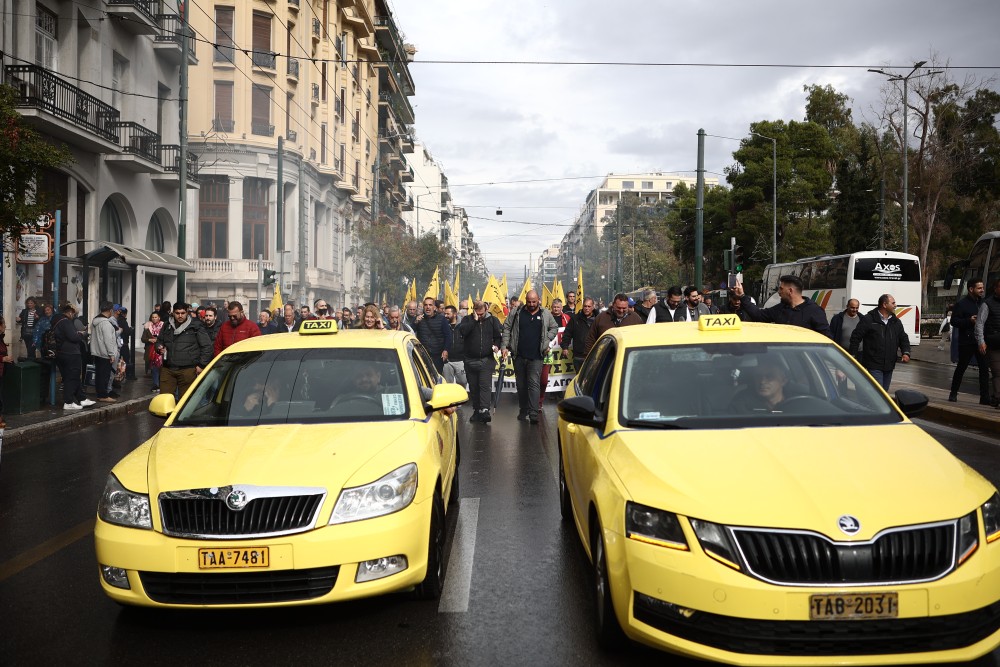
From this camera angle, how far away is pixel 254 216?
43.7 metres

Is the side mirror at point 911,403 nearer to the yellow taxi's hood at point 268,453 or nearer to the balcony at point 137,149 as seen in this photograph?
the yellow taxi's hood at point 268,453

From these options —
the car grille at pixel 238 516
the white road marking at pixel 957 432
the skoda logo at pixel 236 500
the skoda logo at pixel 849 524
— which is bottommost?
the white road marking at pixel 957 432

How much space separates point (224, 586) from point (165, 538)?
1.13ft

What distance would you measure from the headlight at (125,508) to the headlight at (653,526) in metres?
2.18

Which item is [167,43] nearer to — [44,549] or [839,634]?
[44,549]

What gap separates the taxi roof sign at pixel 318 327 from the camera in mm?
6508

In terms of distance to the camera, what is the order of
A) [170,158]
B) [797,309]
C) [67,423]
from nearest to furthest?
[797,309] < [67,423] < [170,158]

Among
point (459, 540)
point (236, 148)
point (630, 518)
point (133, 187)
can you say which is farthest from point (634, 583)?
point (236, 148)

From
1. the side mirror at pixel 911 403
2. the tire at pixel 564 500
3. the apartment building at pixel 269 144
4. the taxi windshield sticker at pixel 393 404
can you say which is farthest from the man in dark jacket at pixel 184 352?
the apartment building at pixel 269 144

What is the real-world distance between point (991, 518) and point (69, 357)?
1430 centimetres

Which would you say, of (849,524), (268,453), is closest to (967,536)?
(849,524)

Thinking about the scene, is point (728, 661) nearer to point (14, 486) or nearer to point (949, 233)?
point (14, 486)

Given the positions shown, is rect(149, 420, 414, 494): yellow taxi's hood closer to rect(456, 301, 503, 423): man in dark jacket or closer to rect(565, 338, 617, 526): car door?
rect(565, 338, 617, 526): car door

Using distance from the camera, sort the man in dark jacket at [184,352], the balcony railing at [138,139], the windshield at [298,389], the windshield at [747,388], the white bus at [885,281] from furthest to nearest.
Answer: the white bus at [885,281], the balcony railing at [138,139], the man in dark jacket at [184,352], the windshield at [298,389], the windshield at [747,388]
